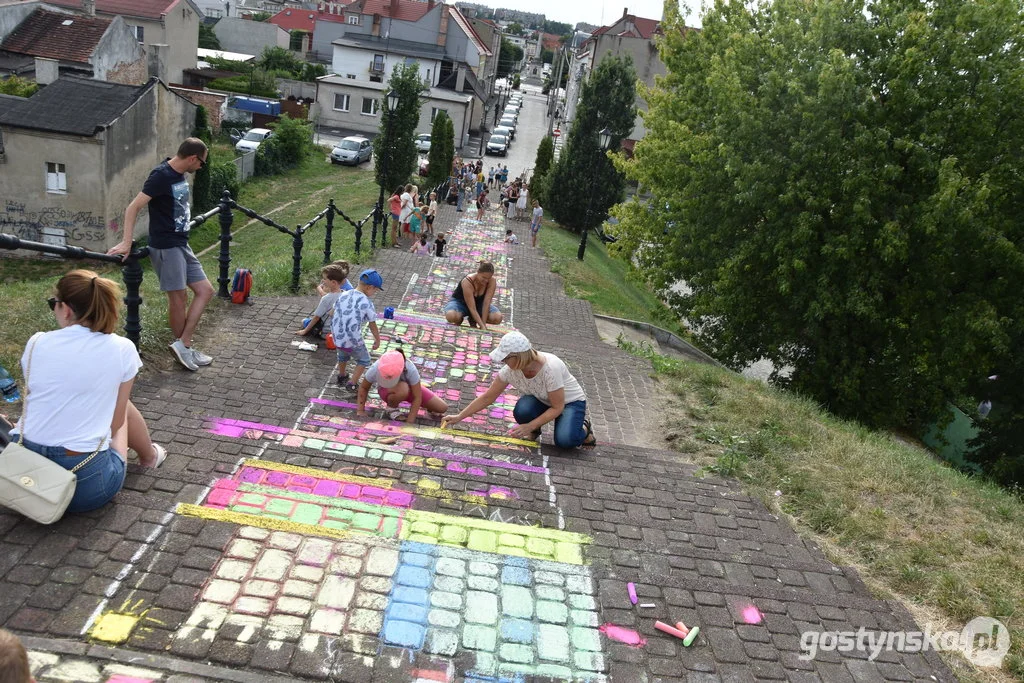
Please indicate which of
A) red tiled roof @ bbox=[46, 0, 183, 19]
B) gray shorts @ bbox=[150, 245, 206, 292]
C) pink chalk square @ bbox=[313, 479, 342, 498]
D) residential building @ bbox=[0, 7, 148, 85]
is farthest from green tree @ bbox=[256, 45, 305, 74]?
pink chalk square @ bbox=[313, 479, 342, 498]

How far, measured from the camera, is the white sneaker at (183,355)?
6.39 metres

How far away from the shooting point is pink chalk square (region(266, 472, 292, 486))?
4596 mm

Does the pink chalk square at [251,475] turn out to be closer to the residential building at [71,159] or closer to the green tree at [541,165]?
the residential building at [71,159]

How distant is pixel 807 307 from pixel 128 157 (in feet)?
74.1

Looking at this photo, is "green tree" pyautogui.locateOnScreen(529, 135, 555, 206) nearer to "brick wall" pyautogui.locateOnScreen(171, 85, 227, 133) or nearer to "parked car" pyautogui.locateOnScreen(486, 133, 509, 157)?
"parked car" pyautogui.locateOnScreen(486, 133, 509, 157)

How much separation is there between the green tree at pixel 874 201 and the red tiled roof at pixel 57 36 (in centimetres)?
3387

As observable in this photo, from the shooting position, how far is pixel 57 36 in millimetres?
36594

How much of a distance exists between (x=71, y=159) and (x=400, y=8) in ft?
131

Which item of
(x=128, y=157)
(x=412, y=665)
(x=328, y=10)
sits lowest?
(x=128, y=157)

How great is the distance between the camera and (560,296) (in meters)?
16.4

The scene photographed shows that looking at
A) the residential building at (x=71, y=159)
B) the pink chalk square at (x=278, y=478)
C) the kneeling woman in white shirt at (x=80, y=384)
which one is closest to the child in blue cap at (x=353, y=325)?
the pink chalk square at (x=278, y=478)

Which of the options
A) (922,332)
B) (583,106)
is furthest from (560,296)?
(583,106)

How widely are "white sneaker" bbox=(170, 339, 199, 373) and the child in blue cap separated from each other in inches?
49.8

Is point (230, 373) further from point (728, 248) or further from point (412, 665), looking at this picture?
point (728, 248)
